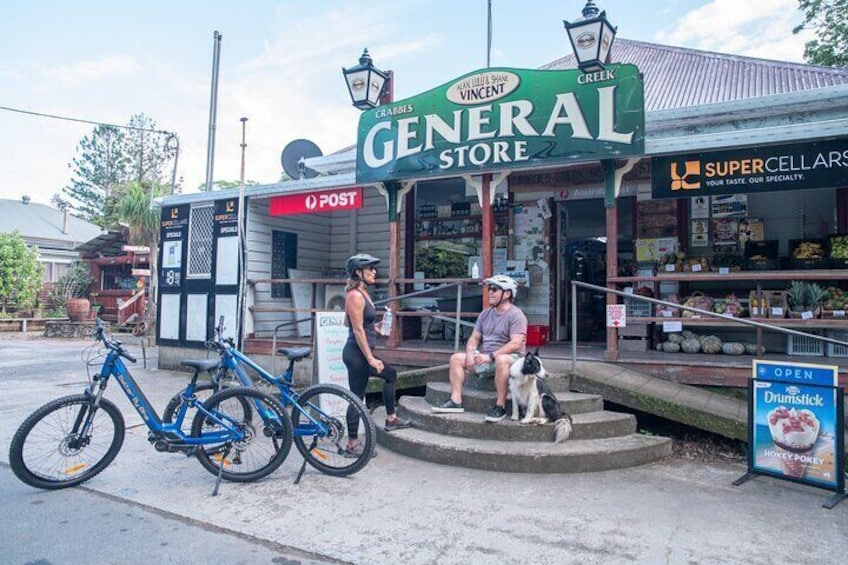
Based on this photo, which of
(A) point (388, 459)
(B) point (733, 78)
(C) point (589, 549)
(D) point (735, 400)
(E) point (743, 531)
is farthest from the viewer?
(B) point (733, 78)

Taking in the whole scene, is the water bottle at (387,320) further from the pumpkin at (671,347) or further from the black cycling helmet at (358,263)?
the pumpkin at (671,347)

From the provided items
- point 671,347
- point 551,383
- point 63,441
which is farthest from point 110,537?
point 671,347

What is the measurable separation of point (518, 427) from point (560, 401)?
2.25 ft

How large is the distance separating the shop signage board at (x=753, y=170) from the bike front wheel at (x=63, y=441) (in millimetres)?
6049

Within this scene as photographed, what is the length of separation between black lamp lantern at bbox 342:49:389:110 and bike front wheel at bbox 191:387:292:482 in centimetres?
525

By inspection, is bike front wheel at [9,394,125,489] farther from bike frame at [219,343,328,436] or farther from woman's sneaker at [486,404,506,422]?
woman's sneaker at [486,404,506,422]

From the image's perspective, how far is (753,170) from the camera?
21.0 ft

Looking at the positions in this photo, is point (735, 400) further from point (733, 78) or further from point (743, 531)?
point (733, 78)

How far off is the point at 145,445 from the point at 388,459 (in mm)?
2575

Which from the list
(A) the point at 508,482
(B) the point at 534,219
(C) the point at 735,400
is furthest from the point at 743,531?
(B) the point at 534,219

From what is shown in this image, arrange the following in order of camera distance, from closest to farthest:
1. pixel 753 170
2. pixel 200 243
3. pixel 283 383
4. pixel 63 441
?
pixel 63 441 → pixel 283 383 → pixel 753 170 → pixel 200 243

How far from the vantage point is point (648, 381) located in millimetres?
6160

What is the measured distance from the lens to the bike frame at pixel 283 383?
191 inches

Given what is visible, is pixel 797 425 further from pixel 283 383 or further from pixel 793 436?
pixel 283 383
